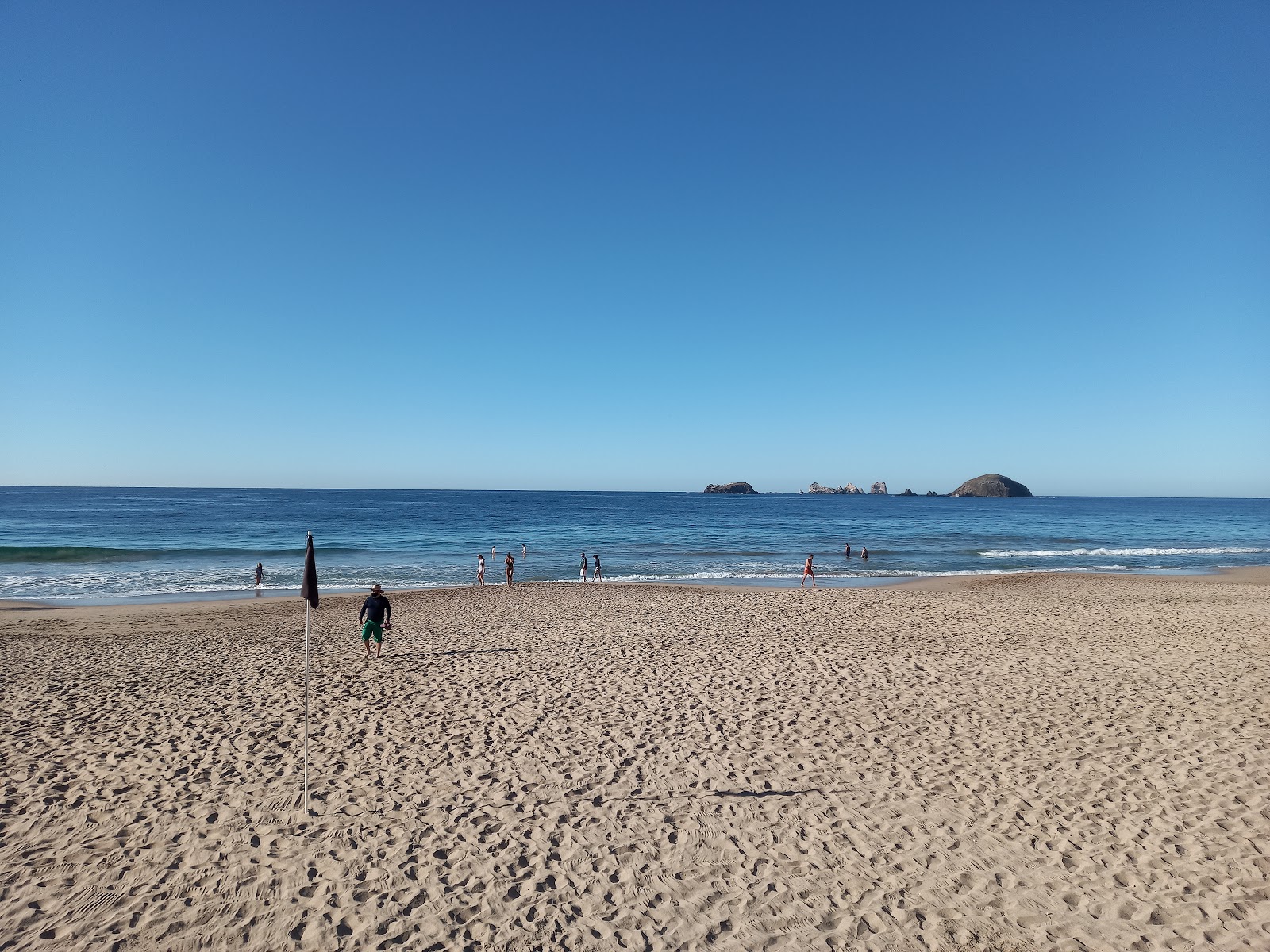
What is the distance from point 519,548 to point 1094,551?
4114cm

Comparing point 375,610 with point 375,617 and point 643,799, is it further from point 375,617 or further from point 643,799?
point 643,799

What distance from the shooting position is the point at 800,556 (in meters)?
42.4

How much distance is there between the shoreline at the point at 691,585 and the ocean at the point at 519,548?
0.52m

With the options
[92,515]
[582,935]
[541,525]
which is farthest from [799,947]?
[92,515]

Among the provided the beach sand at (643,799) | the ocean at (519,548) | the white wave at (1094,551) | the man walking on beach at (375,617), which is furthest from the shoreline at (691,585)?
the man walking on beach at (375,617)

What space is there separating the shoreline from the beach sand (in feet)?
33.6

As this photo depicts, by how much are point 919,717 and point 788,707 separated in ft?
6.16

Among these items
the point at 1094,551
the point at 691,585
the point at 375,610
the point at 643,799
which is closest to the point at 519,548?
the point at 691,585

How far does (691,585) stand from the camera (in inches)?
1078

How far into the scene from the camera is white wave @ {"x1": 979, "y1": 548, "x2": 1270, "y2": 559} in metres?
43.9

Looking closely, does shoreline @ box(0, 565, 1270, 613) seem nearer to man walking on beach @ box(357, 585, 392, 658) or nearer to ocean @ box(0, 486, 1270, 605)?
ocean @ box(0, 486, 1270, 605)

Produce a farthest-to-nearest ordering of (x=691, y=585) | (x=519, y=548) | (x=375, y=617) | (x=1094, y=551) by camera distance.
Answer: (x=1094, y=551)
(x=519, y=548)
(x=691, y=585)
(x=375, y=617)

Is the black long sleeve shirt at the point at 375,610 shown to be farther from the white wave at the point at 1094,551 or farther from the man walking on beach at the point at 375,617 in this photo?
the white wave at the point at 1094,551

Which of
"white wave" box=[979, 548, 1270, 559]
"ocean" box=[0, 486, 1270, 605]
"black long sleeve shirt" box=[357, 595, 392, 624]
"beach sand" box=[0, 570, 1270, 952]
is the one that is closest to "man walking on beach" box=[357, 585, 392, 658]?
"black long sleeve shirt" box=[357, 595, 392, 624]
